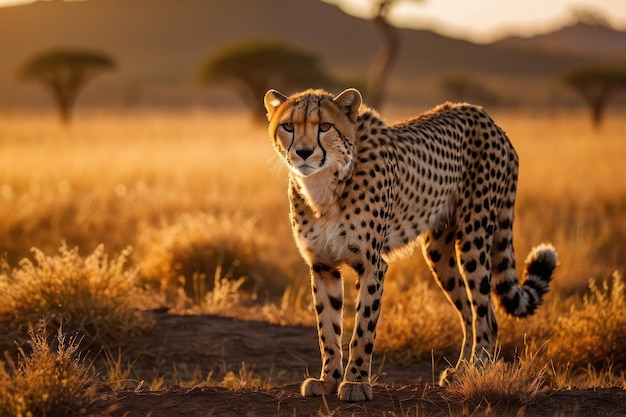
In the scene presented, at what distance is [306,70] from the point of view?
25.5 meters

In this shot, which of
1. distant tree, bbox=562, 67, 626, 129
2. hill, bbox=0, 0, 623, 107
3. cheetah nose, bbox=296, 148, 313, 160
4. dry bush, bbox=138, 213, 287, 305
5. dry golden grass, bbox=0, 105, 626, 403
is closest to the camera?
cheetah nose, bbox=296, 148, 313, 160

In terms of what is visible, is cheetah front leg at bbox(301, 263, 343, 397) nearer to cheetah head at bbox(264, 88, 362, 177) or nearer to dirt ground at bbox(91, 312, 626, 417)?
dirt ground at bbox(91, 312, 626, 417)

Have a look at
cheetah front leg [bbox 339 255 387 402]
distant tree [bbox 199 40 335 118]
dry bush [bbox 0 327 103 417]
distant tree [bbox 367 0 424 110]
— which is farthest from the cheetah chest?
distant tree [bbox 199 40 335 118]

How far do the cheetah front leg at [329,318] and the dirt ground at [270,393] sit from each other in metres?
0.12

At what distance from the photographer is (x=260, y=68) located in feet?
81.0

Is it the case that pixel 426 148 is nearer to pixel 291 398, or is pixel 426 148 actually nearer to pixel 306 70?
pixel 291 398

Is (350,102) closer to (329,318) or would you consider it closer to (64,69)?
(329,318)

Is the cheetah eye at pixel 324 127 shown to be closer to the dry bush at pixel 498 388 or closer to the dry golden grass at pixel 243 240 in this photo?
the dry golden grass at pixel 243 240

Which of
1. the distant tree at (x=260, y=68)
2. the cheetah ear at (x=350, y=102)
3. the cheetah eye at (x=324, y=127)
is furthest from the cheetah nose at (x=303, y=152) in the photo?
the distant tree at (x=260, y=68)

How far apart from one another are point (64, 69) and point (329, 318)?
24443 millimetres

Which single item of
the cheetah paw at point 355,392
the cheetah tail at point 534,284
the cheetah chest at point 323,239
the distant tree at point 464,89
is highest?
the distant tree at point 464,89

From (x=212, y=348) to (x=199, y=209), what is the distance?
4053 mm

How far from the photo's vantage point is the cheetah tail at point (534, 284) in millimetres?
4105

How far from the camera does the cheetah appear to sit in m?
3.29
